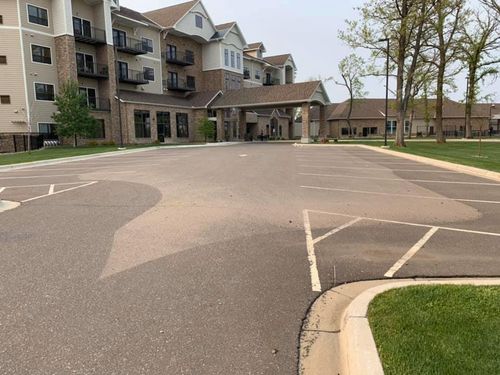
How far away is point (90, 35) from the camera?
38.7m

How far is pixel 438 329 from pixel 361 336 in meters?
0.68

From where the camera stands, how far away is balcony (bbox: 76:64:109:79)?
1493 inches

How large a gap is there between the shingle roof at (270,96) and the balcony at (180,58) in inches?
252

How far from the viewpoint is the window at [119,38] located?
41.7 metres

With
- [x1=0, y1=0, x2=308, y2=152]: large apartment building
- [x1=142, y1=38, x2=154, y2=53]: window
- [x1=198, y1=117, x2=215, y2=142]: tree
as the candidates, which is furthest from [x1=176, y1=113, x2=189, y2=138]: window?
[x1=142, y1=38, x2=154, y2=53]: window

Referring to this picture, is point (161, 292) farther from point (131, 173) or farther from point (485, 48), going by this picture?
point (485, 48)

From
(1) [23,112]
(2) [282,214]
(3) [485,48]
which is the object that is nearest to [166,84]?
(1) [23,112]

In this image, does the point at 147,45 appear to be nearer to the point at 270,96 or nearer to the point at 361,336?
the point at 270,96

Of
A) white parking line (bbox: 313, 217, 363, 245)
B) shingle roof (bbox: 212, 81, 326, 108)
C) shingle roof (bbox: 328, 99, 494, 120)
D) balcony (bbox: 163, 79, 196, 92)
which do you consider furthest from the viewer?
shingle roof (bbox: 328, 99, 494, 120)

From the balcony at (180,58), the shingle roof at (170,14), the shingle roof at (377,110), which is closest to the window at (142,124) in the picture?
the balcony at (180,58)

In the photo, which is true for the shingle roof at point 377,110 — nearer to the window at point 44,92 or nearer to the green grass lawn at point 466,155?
the green grass lawn at point 466,155

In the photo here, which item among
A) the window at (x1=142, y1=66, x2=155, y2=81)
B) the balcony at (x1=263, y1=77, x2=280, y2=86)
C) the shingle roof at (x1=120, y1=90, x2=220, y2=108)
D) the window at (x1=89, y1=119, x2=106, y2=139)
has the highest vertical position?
the balcony at (x1=263, y1=77, x2=280, y2=86)

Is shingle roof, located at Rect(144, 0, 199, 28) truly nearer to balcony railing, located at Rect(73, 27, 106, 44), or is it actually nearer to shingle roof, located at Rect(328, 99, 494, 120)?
balcony railing, located at Rect(73, 27, 106, 44)

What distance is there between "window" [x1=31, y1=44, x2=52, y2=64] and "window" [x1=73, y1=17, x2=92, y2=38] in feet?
11.5
